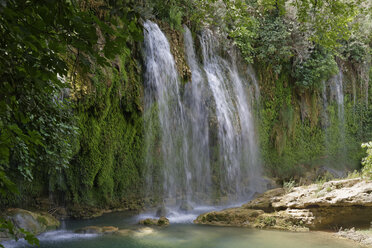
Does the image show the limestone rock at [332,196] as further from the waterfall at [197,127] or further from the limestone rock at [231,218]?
the waterfall at [197,127]

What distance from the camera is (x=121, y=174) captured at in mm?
10188

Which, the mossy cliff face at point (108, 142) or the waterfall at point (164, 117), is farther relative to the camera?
the waterfall at point (164, 117)

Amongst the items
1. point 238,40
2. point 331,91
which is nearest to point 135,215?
point 238,40

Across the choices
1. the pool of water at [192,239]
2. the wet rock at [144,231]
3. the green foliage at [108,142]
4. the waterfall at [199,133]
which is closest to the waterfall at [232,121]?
the waterfall at [199,133]

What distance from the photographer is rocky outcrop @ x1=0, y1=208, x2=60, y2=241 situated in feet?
21.0

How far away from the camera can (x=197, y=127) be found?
11.6m

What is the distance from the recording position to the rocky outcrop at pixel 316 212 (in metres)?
7.47

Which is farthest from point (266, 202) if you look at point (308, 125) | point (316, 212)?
point (308, 125)

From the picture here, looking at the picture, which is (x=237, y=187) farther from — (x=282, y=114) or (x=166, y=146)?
(x=282, y=114)

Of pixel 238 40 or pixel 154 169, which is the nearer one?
pixel 154 169

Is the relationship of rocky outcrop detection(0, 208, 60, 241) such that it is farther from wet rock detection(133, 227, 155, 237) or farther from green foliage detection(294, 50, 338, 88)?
green foliage detection(294, 50, 338, 88)

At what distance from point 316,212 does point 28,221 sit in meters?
6.38

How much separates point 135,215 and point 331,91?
44.2ft

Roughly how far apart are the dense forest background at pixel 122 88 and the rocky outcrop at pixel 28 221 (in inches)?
24.5
